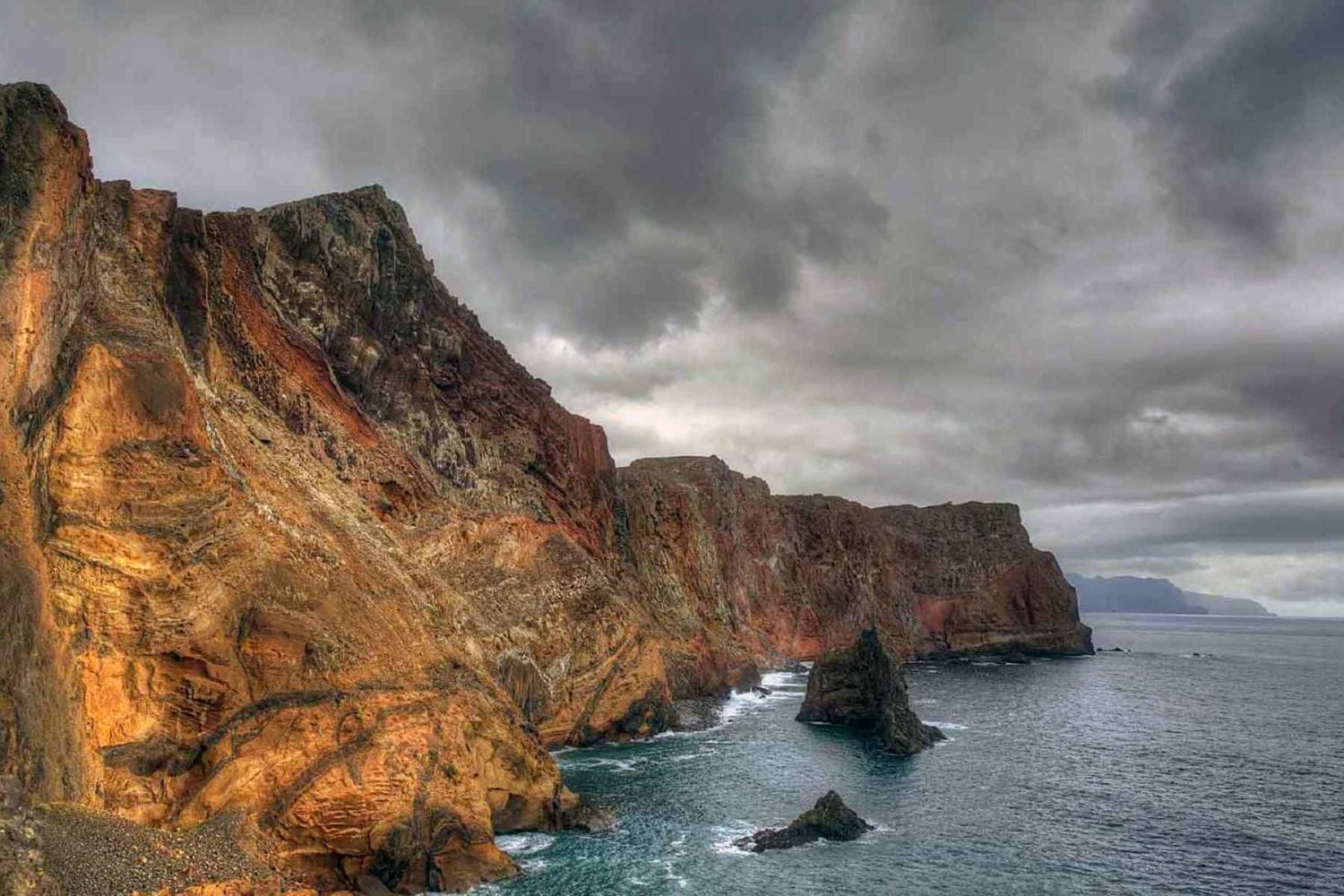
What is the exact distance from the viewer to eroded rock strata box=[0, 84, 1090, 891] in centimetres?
2897

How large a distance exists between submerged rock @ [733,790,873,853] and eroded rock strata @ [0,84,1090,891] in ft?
34.6

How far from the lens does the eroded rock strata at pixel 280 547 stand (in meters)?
29.0

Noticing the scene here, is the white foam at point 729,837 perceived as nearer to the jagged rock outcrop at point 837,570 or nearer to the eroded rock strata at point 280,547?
the eroded rock strata at point 280,547

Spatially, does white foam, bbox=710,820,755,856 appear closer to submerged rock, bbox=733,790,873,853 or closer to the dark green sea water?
the dark green sea water

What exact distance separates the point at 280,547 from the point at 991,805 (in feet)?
150

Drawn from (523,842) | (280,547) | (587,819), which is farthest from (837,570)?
(280,547)

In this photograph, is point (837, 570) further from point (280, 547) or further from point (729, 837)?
point (280, 547)

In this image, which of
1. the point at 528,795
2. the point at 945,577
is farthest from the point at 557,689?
the point at 945,577

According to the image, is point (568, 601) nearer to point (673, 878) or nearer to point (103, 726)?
point (673, 878)

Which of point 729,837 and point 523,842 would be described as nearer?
point 523,842

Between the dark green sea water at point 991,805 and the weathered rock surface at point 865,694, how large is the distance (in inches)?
96.1

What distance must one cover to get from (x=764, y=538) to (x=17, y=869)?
13837cm

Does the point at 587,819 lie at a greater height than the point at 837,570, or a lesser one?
lesser

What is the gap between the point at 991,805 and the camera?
52.3 meters
